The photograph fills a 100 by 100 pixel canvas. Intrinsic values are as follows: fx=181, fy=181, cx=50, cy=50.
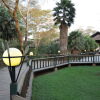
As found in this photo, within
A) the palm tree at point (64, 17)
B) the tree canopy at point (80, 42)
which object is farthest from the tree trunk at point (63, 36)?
the tree canopy at point (80, 42)

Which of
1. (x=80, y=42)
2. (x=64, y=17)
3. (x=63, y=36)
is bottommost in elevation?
(x=80, y=42)

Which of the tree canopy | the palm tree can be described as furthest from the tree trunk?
the tree canopy

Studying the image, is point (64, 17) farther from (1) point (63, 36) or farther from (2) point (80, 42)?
(2) point (80, 42)

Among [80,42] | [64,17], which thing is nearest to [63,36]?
[64,17]

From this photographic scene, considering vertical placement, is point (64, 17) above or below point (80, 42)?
above

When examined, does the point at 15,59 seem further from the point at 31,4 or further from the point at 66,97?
the point at 31,4

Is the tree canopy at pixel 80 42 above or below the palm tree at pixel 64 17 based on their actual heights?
below

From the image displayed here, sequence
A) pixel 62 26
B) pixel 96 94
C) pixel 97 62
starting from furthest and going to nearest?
1. pixel 62 26
2. pixel 97 62
3. pixel 96 94

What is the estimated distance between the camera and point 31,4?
26.7m

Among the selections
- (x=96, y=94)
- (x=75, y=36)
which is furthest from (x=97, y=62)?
(x=75, y=36)

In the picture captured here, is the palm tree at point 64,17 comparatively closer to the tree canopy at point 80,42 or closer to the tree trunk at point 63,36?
the tree trunk at point 63,36

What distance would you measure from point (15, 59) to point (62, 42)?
18509 mm

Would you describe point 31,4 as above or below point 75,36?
above

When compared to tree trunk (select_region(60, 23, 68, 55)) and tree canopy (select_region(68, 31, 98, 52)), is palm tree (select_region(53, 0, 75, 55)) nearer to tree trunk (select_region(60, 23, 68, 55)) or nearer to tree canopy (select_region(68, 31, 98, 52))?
tree trunk (select_region(60, 23, 68, 55))
